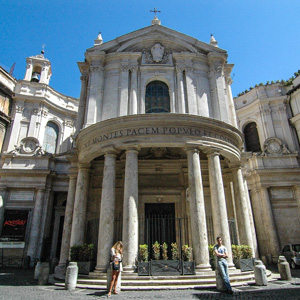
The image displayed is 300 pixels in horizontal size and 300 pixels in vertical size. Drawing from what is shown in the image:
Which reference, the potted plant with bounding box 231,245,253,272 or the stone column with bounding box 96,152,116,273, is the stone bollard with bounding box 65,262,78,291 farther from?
the potted plant with bounding box 231,245,253,272

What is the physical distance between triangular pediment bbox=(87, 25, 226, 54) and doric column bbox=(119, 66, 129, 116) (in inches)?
70.2

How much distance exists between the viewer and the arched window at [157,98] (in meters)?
16.0

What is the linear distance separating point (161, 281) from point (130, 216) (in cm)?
280

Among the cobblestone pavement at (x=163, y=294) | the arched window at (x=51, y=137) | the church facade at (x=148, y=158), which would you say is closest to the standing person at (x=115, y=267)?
the cobblestone pavement at (x=163, y=294)

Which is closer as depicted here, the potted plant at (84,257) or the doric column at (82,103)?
the potted plant at (84,257)

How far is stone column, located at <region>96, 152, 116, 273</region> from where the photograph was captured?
10.9 metres

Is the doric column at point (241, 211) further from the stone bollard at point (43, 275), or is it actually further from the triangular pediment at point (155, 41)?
the stone bollard at point (43, 275)

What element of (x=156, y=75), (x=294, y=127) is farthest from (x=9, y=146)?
(x=294, y=127)

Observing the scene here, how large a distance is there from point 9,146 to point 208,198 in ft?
55.6

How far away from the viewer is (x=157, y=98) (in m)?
16.3

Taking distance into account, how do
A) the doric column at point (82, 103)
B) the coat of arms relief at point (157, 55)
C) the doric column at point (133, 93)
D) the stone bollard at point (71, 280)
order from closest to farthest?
the stone bollard at point (71, 280), the doric column at point (133, 93), the doric column at point (82, 103), the coat of arms relief at point (157, 55)

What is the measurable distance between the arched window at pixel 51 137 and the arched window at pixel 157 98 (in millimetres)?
12596

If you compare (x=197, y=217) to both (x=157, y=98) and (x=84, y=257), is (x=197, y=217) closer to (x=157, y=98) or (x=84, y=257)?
(x=84, y=257)

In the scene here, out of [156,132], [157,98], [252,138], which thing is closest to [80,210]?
[156,132]
